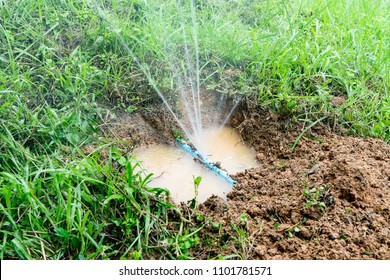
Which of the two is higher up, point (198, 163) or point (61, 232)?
point (198, 163)

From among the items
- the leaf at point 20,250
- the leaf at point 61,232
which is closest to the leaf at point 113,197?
the leaf at point 61,232

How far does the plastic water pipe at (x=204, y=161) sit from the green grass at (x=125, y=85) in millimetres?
420

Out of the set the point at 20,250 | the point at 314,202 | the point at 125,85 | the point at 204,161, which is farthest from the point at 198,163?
the point at 20,250

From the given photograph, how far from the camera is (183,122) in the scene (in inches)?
165

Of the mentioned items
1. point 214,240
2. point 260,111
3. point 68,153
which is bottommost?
point 214,240

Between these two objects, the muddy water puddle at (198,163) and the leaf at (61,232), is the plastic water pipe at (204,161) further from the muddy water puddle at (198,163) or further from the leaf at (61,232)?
the leaf at (61,232)

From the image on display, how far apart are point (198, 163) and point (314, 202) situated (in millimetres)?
1010

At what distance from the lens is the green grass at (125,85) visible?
2.95 metres

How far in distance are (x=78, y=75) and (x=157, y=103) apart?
64 cm

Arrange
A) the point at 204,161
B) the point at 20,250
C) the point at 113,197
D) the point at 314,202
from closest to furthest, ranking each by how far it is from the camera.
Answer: the point at 20,250, the point at 113,197, the point at 314,202, the point at 204,161

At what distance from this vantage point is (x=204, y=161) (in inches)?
153

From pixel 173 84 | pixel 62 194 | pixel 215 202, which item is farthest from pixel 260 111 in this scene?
pixel 62 194

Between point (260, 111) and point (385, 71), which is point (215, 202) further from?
point (385, 71)

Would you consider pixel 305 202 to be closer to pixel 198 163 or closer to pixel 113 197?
pixel 198 163
